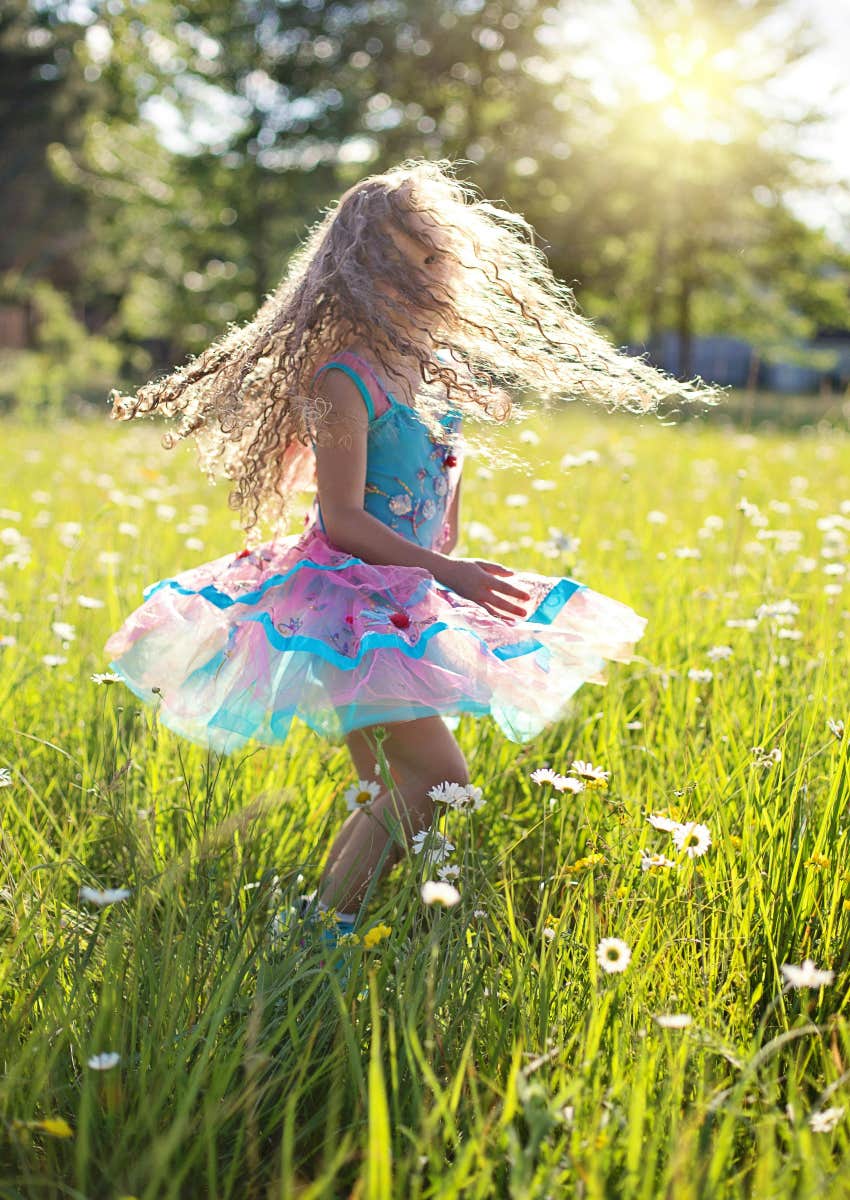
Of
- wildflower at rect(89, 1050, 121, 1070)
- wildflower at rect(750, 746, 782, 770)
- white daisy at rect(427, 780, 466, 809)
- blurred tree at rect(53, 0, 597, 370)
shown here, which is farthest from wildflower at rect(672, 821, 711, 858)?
blurred tree at rect(53, 0, 597, 370)

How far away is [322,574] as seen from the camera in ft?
7.99

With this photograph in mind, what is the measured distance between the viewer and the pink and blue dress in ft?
7.30

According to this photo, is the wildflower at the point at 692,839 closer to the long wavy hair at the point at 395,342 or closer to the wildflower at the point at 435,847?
the wildflower at the point at 435,847

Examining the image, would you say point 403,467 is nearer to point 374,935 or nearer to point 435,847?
point 435,847

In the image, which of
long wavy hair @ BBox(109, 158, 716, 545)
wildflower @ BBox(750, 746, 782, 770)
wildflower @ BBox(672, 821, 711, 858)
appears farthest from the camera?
long wavy hair @ BBox(109, 158, 716, 545)

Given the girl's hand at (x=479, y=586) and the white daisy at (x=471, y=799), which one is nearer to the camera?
the white daisy at (x=471, y=799)

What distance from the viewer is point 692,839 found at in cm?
198

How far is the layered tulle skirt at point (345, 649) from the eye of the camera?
7.28 feet

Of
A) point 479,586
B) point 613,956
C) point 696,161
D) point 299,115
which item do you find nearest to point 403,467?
point 479,586

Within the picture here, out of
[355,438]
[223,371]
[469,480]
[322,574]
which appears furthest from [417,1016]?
[469,480]

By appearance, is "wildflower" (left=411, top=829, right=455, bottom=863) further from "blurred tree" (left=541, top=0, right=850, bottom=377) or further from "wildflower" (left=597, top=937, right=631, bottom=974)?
"blurred tree" (left=541, top=0, right=850, bottom=377)

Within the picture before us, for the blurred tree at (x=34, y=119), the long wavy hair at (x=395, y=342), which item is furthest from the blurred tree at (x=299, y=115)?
the long wavy hair at (x=395, y=342)

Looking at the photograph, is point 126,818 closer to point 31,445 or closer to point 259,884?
point 259,884

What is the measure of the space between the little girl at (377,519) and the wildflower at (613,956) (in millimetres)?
655
